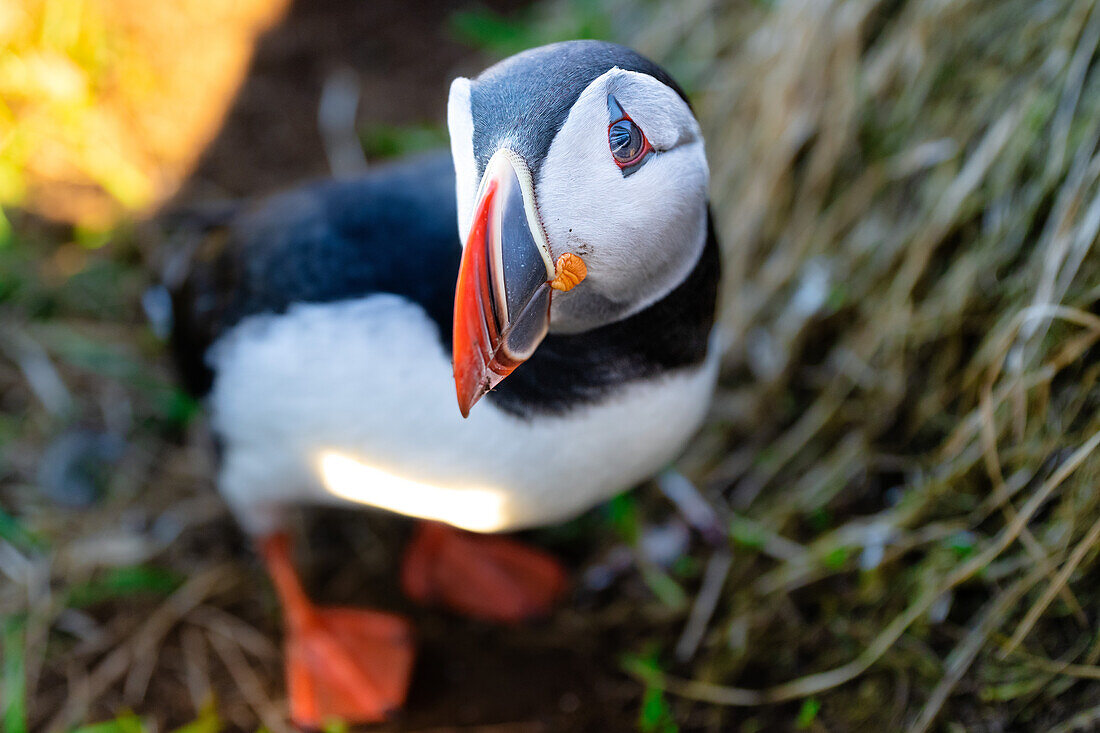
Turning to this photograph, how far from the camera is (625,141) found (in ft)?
3.78

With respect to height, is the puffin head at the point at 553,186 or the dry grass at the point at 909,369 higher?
the puffin head at the point at 553,186

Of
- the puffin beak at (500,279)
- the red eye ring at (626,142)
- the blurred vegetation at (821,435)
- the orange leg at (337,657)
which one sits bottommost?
the orange leg at (337,657)

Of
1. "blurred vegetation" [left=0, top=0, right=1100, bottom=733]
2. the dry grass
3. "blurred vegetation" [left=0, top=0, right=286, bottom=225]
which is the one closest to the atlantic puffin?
"blurred vegetation" [left=0, top=0, right=1100, bottom=733]

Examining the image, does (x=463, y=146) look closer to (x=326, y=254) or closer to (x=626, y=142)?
(x=626, y=142)

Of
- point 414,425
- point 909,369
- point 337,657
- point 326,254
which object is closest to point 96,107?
point 326,254

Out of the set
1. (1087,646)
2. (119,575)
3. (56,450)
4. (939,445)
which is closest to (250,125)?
(56,450)

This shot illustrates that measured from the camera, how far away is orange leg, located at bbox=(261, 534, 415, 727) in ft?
6.67

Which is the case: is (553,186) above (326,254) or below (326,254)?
above

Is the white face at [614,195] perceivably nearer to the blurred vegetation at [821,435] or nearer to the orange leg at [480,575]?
Answer: the blurred vegetation at [821,435]

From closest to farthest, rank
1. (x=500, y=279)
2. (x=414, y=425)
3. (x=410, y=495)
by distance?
(x=500, y=279), (x=414, y=425), (x=410, y=495)

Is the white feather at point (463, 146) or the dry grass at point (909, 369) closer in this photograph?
the white feather at point (463, 146)

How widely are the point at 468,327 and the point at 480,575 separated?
4.33 ft

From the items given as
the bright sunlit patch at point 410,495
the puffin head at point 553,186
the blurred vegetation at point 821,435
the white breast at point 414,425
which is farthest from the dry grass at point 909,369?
the puffin head at point 553,186

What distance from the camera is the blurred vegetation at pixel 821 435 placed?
5.37ft
